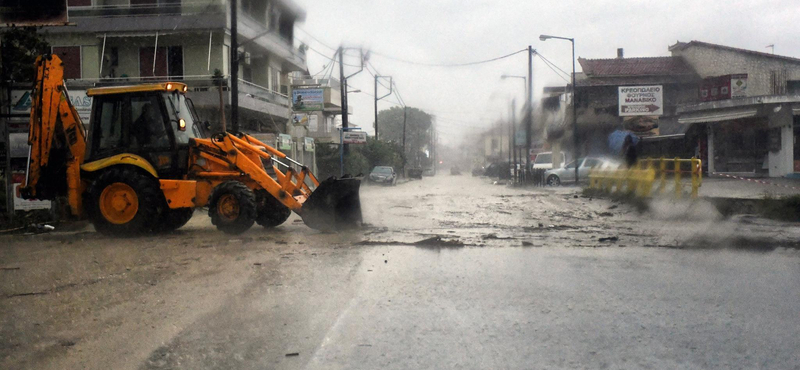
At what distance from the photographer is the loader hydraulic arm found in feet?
39.2

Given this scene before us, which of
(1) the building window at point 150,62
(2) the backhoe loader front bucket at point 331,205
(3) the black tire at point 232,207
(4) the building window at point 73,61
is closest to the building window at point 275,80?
(1) the building window at point 150,62

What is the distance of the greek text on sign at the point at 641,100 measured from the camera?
38469 mm

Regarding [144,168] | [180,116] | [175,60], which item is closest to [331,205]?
[180,116]

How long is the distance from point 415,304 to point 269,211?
7367 mm

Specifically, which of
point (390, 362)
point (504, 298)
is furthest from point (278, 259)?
point (390, 362)

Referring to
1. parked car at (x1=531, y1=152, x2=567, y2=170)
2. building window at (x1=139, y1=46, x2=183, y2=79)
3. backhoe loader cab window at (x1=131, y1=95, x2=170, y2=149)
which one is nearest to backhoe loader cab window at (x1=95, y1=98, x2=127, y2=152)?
backhoe loader cab window at (x1=131, y1=95, x2=170, y2=149)

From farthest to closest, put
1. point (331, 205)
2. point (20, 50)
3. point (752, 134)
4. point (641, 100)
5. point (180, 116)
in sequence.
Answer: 1. point (641, 100)
2. point (752, 134)
3. point (20, 50)
4. point (180, 116)
5. point (331, 205)

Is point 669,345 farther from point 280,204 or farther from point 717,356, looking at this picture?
point 280,204

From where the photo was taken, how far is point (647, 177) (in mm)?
18828

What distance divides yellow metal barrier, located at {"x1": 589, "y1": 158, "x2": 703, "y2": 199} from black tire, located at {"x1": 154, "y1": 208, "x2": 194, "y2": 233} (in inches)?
465

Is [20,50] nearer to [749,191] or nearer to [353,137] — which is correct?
[749,191]

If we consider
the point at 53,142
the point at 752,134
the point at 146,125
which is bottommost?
the point at 53,142

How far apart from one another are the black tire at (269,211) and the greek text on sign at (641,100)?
3018cm

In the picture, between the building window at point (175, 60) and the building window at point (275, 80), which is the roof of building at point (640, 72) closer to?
the building window at point (275, 80)
